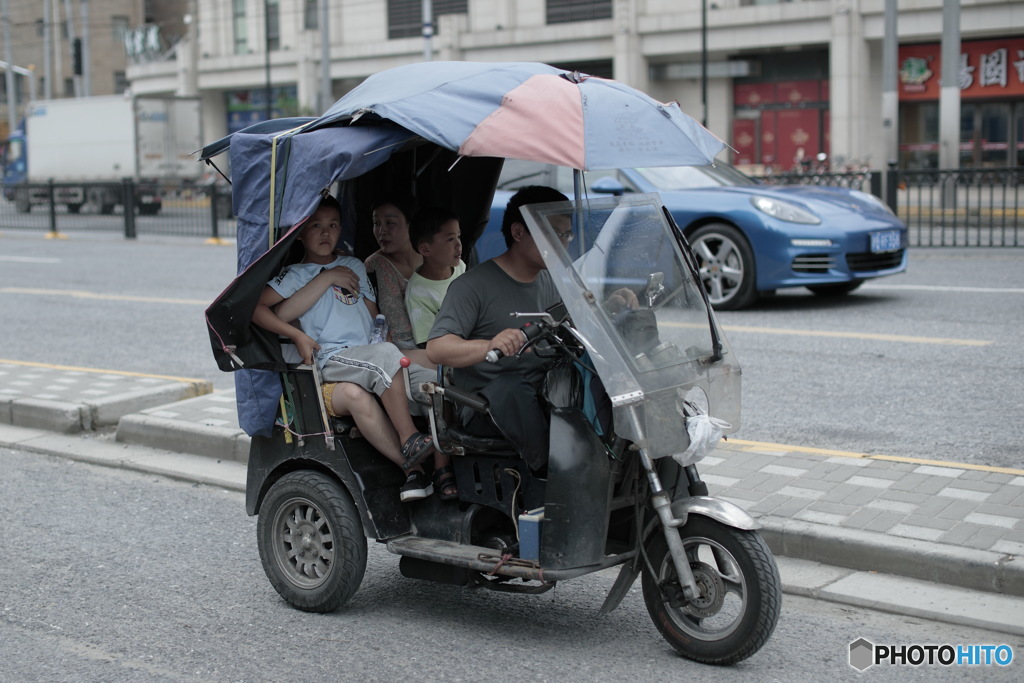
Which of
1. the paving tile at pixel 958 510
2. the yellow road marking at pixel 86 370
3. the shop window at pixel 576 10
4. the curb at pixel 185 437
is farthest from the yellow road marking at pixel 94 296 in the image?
the shop window at pixel 576 10

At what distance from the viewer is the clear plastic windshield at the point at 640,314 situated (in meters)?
3.93

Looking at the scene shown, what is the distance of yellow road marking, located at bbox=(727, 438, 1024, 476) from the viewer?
5.85 meters

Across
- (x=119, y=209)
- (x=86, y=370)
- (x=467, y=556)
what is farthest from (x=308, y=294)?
(x=119, y=209)

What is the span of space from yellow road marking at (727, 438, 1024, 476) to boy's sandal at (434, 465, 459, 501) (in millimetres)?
2391

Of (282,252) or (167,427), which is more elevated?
(282,252)

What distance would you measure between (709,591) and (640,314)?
0.96 metres

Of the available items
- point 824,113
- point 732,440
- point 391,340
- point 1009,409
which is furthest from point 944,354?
point 824,113

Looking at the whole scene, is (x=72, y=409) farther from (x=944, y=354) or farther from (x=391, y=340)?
(x=944, y=354)

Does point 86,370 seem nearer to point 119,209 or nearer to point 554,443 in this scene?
point 554,443

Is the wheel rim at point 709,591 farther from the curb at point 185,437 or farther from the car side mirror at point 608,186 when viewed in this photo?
the car side mirror at point 608,186

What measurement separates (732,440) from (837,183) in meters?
12.8

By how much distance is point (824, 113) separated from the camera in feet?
130

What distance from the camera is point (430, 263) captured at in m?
4.91

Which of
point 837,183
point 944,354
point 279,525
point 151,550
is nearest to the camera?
point 279,525
